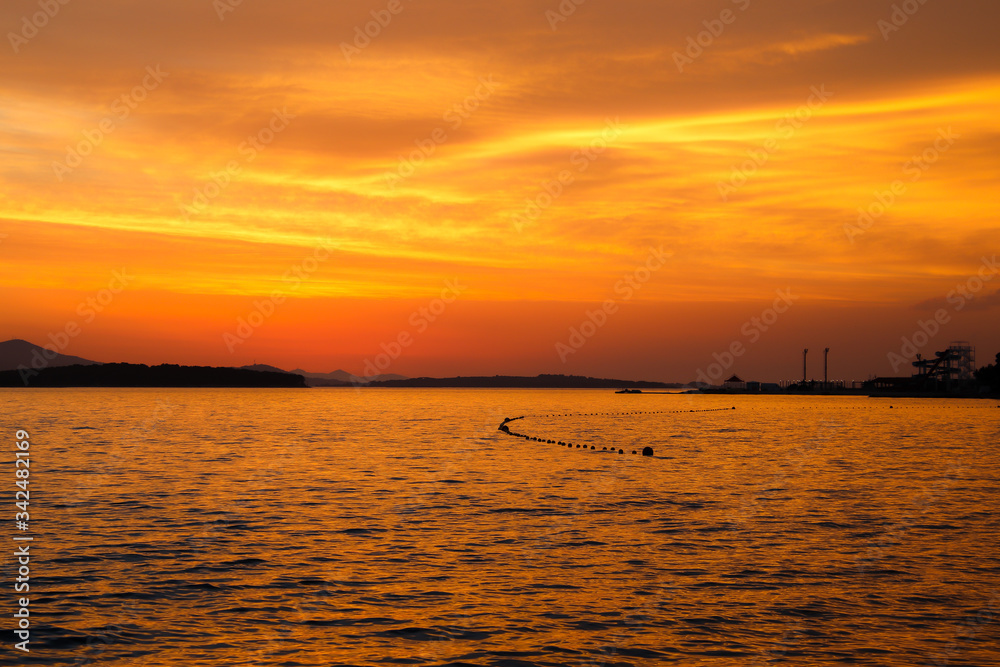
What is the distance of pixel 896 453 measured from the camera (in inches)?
2717

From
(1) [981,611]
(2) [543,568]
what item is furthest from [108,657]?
(1) [981,611]

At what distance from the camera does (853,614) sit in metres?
20.5

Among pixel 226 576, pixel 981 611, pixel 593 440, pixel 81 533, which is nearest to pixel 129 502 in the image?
pixel 81 533

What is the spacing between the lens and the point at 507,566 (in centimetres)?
2514

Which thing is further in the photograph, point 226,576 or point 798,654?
point 226,576

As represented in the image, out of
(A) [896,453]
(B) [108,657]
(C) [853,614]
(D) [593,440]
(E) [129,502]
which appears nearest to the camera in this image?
(B) [108,657]

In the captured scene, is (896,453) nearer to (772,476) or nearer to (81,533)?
(772,476)

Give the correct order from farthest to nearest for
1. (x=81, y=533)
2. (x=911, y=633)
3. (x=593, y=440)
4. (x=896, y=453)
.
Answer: (x=593, y=440), (x=896, y=453), (x=81, y=533), (x=911, y=633)

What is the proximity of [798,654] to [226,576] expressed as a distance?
50.0ft

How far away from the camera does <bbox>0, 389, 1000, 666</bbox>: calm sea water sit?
18031 millimetres

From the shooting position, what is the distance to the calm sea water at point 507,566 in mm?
18031

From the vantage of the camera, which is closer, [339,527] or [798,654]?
[798,654]

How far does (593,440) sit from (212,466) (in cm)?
4263

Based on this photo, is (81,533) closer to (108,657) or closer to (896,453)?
(108,657)
